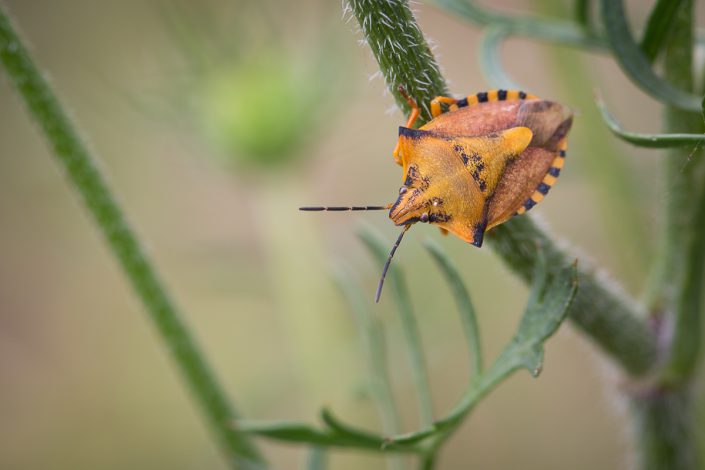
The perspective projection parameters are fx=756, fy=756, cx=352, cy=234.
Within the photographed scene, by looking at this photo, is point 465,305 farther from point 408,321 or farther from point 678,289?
point 678,289

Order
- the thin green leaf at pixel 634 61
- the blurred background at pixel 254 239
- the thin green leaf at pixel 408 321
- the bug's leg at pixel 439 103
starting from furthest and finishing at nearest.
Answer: the blurred background at pixel 254 239 < the thin green leaf at pixel 408 321 < the thin green leaf at pixel 634 61 < the bug's leg at pixel 439 103

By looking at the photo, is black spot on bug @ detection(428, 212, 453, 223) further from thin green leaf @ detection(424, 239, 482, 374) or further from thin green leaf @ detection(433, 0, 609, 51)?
thin green leaf @ detection(433, 0, 609, 51)

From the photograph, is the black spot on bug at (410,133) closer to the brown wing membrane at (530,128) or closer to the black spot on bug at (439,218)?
the brown wing membrane at (530,128)

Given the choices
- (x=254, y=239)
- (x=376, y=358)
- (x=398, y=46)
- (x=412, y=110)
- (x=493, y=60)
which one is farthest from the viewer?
(x=254, y=239)

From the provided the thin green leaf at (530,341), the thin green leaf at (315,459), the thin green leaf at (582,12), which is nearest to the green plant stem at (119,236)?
the thin green leaf at (315,459)

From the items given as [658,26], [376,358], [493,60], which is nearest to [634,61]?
[658,26]

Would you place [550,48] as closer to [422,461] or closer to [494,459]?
[422,461]

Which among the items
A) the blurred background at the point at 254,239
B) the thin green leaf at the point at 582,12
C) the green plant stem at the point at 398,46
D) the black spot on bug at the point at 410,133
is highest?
the green plant stem at the point at 398,46
